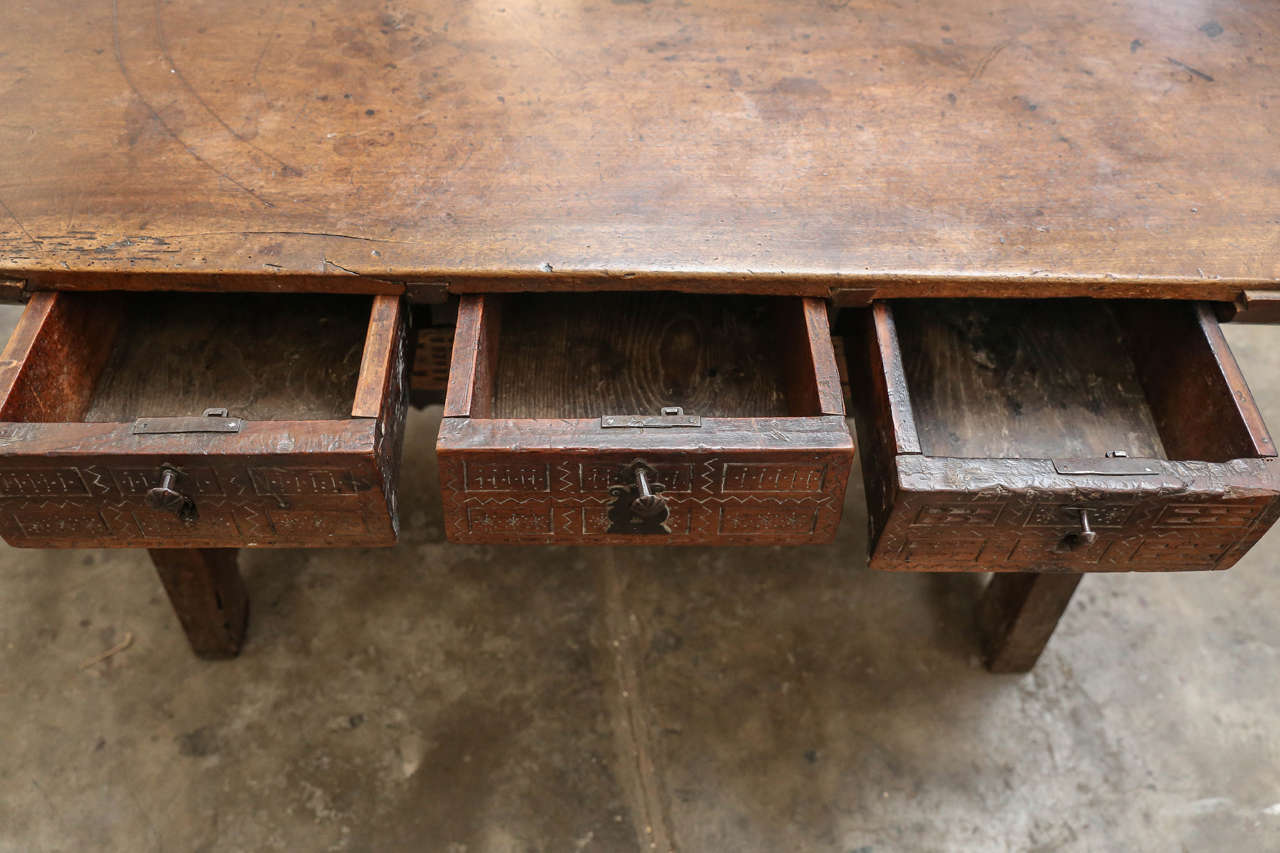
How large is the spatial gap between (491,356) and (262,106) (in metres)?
0.57

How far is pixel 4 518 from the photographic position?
1198 mm

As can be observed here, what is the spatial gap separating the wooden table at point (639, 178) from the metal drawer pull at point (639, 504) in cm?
4

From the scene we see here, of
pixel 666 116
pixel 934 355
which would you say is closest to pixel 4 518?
pixel 666 116

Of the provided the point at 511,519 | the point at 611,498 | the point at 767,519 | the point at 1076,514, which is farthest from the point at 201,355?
the point at 1076,514

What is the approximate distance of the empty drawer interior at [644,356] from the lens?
56.2 inches

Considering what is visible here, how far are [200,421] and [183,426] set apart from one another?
2 centimetres

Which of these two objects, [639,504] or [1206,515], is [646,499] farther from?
[1206,515]

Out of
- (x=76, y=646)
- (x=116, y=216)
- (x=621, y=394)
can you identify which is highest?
(x=116, y=216)

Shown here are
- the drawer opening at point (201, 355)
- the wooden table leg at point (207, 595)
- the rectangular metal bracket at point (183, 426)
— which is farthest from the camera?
the wooden table leg at point (207, 595)

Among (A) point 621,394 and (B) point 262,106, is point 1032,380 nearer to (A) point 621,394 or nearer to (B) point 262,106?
(A) point 621,394

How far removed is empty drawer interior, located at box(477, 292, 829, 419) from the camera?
143cm

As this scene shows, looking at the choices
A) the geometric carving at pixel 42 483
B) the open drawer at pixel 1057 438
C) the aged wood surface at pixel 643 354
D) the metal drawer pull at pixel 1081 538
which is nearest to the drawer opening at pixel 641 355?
the aged wood surface at pixel 643 354

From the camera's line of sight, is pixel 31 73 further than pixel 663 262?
Yes

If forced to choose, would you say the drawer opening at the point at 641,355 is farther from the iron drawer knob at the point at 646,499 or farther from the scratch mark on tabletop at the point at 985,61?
the scratch mark on tabletop at the point at 985,61
